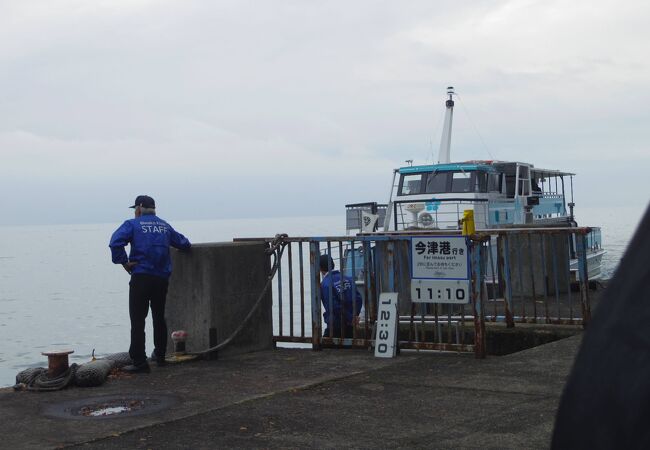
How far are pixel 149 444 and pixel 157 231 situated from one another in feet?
11.9

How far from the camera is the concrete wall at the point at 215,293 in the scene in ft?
32.2

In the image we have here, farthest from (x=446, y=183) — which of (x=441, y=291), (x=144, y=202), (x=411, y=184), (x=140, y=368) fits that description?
(x=140, y=368)

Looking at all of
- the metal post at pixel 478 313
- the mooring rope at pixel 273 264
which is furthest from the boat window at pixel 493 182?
the metal post at pixel 478 313

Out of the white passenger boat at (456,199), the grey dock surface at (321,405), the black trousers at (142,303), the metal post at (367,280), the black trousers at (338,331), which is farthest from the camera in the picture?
the white passenger boat at (456,199)

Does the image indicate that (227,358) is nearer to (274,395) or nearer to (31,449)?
(274,395)

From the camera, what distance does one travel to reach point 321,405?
23.3ft

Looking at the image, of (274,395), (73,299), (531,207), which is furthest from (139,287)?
(73,299)

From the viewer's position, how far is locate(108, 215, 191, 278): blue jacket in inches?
357

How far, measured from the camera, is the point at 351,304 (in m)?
10.7

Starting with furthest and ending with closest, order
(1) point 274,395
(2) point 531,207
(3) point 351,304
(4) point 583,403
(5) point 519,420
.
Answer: (2) point 531,207 < (3) point 351,304 < (1) point 274,395 < (5) point 519,420 < (4) point 583,403

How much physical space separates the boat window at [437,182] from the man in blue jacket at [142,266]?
12.0 m

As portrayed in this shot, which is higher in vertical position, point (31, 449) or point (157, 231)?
point (157, 231)

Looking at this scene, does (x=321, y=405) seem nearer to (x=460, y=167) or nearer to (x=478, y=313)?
(x=478, y=313)

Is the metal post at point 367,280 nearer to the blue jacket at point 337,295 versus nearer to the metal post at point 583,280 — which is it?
the blue jacket at point 337,295
